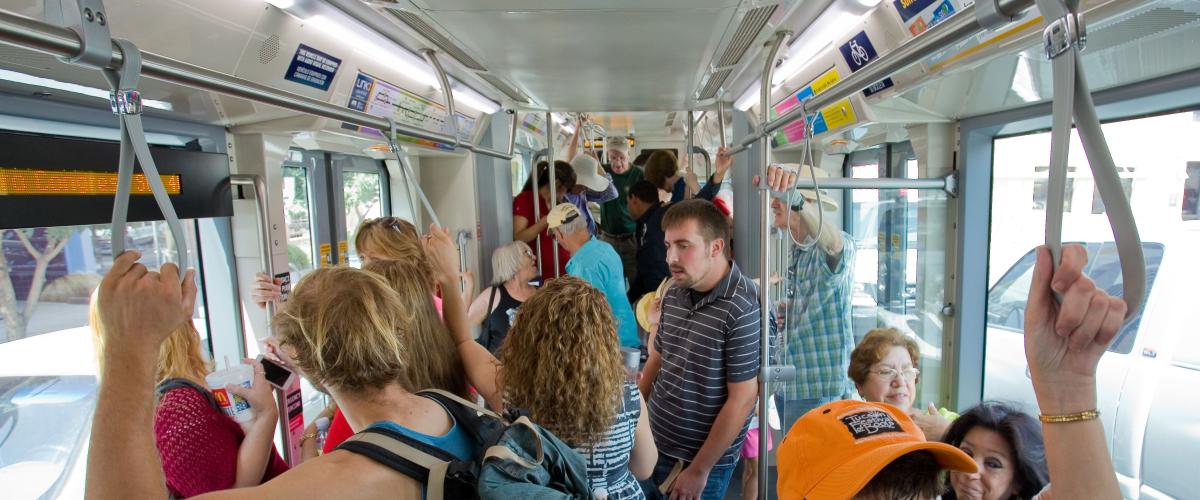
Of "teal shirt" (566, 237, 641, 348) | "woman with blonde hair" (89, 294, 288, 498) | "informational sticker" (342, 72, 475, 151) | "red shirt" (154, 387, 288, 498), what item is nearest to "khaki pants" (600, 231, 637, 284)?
"teal shirt" (566, 237, 641, 348)

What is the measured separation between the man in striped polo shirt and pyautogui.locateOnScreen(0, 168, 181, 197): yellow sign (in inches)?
71.0

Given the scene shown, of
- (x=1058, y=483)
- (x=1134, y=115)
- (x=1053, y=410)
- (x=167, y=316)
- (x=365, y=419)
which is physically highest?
(x=1134, y=115)

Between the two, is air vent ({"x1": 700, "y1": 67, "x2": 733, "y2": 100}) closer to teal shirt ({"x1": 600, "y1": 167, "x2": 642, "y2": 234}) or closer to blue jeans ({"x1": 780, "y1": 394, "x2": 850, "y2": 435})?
blue jeans ({"x1": 780, "y1": 394, "x2": 850, "y2": 435})

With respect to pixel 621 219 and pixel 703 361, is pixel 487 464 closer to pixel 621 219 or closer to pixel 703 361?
pixel 703 361

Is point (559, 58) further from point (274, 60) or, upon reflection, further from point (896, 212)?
point (896, 212)

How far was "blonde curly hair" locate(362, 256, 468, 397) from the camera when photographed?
1697 mm

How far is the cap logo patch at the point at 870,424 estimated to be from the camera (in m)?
1.32

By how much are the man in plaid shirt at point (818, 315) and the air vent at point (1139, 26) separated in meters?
1.23

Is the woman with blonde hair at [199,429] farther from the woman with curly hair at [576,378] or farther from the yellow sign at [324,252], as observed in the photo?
the yellow sign at [324,252]

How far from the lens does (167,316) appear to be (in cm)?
86

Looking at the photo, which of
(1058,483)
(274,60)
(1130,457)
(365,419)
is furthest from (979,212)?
(274,60)

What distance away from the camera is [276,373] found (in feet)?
6.09

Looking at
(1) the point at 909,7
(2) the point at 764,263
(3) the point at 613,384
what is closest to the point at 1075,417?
(3) the point at 613,384

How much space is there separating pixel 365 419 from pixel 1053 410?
135 cm
